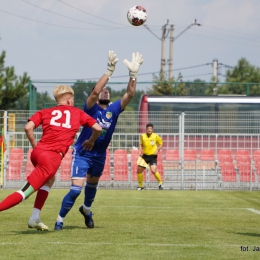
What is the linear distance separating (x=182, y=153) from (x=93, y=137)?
14.6 metres

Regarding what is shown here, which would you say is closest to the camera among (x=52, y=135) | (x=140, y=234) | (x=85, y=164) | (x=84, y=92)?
(x=52, y=135)

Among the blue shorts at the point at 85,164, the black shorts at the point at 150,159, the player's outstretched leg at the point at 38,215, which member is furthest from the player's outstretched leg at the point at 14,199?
the black shorts at the point at 150,159

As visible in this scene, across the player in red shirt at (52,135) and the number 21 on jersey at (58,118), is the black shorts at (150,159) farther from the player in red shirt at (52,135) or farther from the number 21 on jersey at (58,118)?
the number 21 on jersey at (58,118)

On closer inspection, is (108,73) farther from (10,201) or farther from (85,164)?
(10,201)

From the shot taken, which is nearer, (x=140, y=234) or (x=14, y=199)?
(x=14, y=199)

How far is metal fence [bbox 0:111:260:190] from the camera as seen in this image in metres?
23.3

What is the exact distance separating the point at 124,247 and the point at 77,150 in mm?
2400

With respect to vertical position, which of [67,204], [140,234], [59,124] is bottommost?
[140,234]

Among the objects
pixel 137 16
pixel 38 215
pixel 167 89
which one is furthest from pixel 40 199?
pixel 167 89

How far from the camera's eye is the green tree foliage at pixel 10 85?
1390 inches

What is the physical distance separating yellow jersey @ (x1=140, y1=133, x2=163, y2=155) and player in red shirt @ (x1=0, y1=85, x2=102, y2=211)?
1278 centimetres

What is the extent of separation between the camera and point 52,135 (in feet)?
30.0

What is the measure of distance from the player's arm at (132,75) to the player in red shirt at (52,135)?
0.89 metres

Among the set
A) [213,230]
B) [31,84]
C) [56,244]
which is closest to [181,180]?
[31,84]
